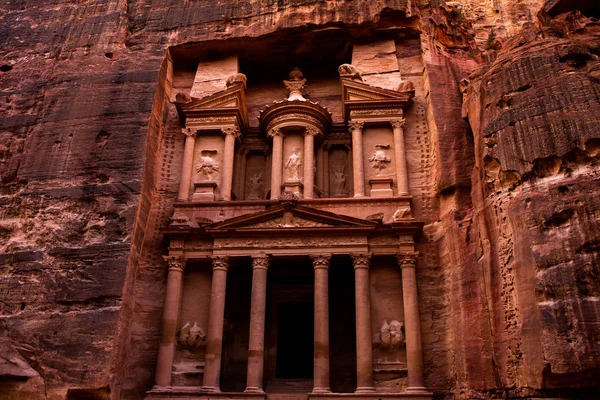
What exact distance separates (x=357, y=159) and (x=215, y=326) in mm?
5331

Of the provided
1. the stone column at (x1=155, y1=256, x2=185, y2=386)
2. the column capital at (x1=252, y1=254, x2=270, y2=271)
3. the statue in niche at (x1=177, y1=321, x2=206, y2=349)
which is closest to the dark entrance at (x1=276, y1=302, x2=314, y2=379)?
the column capital at (x1=252, y1=254, x2=270, y2=271)

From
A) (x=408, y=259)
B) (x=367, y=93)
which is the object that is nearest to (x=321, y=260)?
(x=408, y=259)

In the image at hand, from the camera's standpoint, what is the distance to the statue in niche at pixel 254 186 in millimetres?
14492

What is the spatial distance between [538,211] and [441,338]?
3.62 meters

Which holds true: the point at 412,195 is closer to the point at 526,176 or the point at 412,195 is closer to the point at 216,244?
the point at 526,176

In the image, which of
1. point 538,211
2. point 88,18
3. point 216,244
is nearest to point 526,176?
point 538,211

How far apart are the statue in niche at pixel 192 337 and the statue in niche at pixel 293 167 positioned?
429cm

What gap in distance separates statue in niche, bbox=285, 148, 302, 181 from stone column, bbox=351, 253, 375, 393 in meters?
2.77

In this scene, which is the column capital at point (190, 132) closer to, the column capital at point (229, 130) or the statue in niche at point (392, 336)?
the column capital at point (229, 130)

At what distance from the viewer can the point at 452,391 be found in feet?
34.4

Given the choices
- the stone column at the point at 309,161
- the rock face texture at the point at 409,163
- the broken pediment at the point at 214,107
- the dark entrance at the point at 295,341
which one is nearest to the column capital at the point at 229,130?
the broken pediment at the point at 214,107

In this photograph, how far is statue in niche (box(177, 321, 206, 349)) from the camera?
11.7m

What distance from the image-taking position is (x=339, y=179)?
47.3ft

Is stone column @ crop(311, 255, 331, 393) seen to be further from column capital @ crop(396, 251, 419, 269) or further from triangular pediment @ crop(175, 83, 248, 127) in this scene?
triangular pediment @ crop(175, 83, 248, 127)
